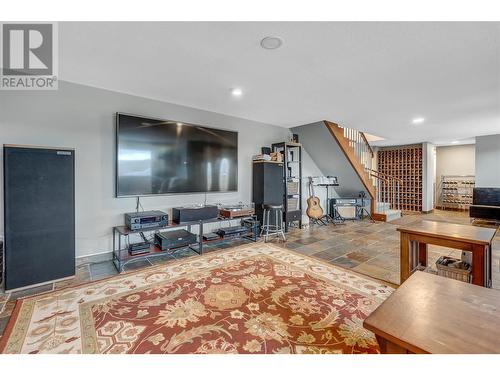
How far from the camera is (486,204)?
17.9 feet

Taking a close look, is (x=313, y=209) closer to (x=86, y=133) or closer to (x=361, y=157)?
(x=361, y=157)

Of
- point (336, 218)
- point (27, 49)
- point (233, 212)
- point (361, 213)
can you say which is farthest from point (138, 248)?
point (361, 213)

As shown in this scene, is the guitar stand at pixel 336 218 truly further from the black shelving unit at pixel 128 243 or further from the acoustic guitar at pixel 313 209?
the black shelving unit at pixel 128 243

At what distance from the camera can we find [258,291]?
2152 mm

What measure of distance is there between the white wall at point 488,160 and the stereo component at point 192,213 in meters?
7.00

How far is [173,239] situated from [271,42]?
8.19 feet

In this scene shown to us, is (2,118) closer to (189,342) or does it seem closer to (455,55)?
(189,342)

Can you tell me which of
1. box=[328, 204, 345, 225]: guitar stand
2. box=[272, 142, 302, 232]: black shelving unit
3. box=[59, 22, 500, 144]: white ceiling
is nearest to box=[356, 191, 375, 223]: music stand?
box=[328, 204, 345, 225]: guitar stand

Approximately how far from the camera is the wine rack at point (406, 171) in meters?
7.43

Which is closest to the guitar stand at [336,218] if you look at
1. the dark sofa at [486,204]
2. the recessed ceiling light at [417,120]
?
the recessed ceiling light at [417,120]
